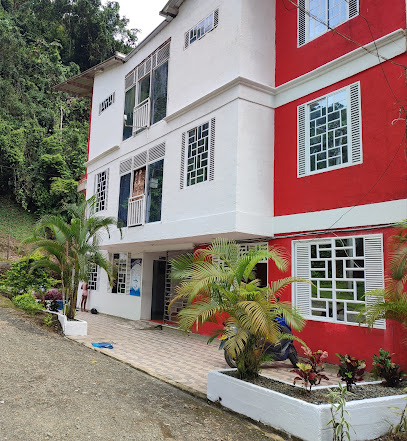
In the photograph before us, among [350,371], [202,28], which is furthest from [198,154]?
[350,371]

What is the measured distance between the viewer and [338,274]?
8.06 metres

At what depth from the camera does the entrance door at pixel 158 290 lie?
14.9 metres

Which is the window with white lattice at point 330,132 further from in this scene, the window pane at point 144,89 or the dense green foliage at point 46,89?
the dense green foliage at point 46,89

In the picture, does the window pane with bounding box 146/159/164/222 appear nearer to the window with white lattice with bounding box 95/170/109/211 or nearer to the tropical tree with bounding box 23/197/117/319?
the tropical tree with bounding box 23/197/117/319

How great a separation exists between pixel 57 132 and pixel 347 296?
1028 inches

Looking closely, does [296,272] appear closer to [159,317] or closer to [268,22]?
[268,22]

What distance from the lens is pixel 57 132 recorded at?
29.5m

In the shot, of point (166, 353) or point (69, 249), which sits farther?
point (69, 249)

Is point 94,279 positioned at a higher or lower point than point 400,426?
higher

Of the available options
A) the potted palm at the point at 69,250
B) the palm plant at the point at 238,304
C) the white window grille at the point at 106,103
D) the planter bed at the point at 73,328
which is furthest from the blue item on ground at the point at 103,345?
the white window grille at the point at 106,103

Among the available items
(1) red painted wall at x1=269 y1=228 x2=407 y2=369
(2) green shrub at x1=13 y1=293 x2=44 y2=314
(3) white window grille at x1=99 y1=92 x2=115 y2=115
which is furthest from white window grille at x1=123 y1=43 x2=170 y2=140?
(1) red painted wall at x1=269 y1=228 x2=407 y2=369

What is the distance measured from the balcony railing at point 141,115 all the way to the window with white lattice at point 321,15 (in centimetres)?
542

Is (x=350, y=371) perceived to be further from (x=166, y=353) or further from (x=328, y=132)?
(x=328, y=132)

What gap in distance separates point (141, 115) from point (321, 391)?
1064cm
